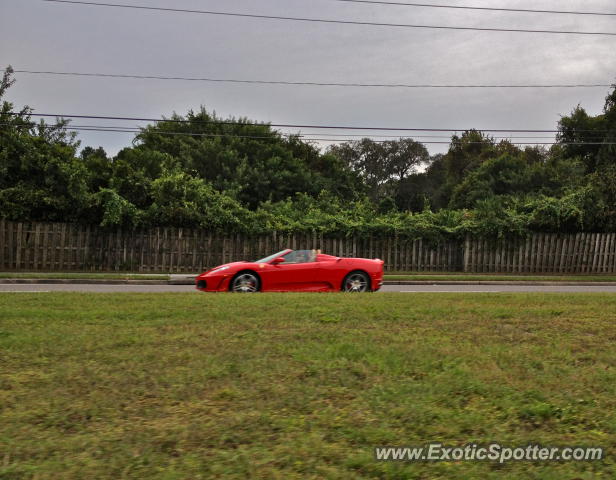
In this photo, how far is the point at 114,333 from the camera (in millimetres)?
5676

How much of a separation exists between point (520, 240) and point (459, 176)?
3532 cm

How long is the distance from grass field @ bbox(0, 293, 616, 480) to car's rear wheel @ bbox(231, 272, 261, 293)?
5.06 m

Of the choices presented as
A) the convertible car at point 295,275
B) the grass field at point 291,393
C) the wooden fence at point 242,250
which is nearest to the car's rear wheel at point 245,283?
the convertible car at point 295,275

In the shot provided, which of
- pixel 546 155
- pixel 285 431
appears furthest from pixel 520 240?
pixel 546 155

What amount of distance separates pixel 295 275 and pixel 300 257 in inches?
18.8

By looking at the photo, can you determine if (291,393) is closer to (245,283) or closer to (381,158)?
(245,283)

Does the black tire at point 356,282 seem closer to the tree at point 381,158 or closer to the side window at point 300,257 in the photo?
the side window at point 300,257

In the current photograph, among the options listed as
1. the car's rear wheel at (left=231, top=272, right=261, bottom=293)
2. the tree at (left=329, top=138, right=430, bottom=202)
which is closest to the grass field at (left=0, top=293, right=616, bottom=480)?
the car's rear wheel at (left=231, top=272, right=261, bottom=293)

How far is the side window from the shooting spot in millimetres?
12148

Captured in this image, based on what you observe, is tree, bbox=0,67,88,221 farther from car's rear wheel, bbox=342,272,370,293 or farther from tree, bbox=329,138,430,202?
tree, bbox=329,138,430,202

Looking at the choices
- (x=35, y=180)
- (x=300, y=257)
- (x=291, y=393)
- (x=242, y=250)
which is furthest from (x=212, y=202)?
(x=291, y=393)

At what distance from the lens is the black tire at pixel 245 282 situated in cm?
1179

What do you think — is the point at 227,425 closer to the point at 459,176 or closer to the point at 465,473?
the point at 465,473

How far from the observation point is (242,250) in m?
23.8
